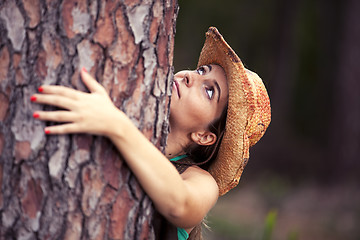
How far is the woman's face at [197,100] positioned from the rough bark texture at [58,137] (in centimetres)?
68

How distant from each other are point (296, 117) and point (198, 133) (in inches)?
510

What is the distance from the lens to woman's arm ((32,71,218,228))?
1.43m

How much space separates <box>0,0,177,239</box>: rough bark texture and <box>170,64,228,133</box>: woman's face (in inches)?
26.8

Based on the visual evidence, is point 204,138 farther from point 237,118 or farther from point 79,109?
point 79,109

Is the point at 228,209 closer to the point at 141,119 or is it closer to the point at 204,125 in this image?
the point at 204,125

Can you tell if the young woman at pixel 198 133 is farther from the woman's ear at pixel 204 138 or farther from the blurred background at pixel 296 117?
the blurred background at pixel 296 117

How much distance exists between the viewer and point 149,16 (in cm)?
161

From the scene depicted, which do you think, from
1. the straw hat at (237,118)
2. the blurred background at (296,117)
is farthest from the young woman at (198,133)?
the blurred background at (296,117)

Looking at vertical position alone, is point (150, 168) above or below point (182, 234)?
above

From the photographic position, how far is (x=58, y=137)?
4.75ft

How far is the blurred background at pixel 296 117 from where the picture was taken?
6.47m

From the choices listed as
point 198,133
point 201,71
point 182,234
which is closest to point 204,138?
point 198,133

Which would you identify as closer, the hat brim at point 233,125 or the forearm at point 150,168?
the forearm at point 150,168

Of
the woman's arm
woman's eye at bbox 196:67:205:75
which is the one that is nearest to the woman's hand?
the woman's arm
